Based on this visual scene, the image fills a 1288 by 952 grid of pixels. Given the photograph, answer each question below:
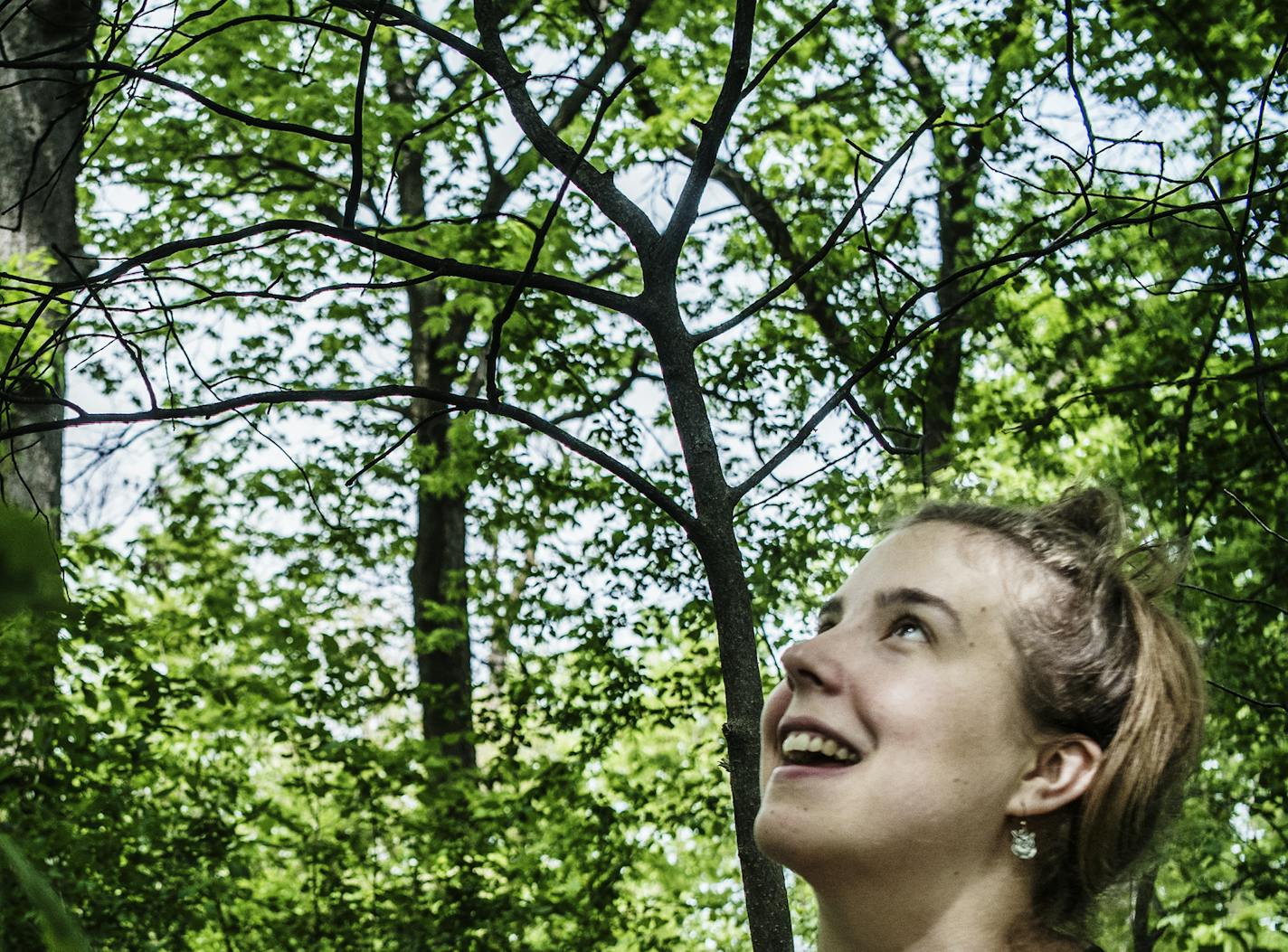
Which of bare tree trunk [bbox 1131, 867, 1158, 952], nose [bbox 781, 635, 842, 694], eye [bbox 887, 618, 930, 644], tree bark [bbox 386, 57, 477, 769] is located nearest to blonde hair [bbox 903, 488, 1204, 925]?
eye [bbox 887, 618, 930, 644]

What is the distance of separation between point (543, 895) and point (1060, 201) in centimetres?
526

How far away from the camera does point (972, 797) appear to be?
145cm

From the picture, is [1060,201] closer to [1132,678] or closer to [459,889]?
[459,889]

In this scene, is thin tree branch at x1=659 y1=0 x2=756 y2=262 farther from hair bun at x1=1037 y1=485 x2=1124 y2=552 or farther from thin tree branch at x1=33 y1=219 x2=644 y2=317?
hair bun at x1=1037 y1=485 x2=1124 y2=552

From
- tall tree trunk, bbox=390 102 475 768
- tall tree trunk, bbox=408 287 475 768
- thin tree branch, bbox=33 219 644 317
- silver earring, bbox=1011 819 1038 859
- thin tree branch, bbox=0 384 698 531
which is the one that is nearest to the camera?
silver earring, bbox=1011 819 1038 859

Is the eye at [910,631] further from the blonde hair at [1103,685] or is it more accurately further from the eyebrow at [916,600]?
the blonde hair at [1103,685]

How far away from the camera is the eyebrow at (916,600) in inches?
60.4

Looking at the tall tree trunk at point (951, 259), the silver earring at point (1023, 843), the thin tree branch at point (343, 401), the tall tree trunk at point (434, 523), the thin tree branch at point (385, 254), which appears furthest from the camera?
the tall tree trunk at point (434, 523)

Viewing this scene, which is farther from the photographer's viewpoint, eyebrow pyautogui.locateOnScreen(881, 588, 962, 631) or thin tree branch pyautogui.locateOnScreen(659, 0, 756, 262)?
thin tree branch pyautogui.locateOnScreen(659, 0, 756, 262)

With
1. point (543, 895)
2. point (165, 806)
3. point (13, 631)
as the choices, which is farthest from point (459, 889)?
point (13, 631)

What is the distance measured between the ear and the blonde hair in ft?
0.04

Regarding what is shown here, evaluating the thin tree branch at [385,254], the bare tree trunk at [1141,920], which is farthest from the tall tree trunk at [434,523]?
the thin tree branch at [385,254]

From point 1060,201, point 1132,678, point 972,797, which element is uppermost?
point 1060,201

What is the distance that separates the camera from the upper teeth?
1.43 m
